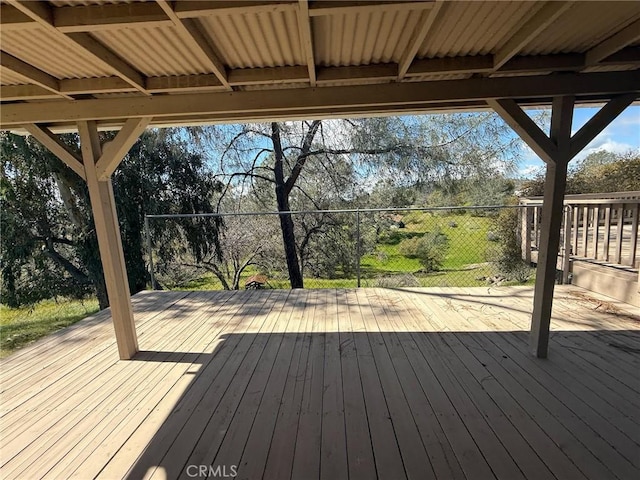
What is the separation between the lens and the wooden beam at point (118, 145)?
233 cm

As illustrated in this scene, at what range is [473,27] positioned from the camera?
1.65 m

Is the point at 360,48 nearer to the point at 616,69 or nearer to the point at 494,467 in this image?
the point at 616,69

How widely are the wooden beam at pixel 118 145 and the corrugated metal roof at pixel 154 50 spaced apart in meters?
0.39

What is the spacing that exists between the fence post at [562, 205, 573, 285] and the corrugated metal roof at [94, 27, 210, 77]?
4224mm

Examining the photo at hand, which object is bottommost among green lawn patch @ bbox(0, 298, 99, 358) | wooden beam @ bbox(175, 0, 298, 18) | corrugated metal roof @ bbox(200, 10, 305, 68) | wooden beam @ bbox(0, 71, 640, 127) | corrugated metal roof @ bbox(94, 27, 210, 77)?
green lawn patch @ bbox(0, 298, 99, 358)

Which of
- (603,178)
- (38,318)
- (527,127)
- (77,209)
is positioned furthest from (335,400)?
(603,178)

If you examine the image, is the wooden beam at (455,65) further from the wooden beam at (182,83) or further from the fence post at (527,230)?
the fence post at (527,230)

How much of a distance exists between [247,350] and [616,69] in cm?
335

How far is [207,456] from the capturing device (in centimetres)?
156

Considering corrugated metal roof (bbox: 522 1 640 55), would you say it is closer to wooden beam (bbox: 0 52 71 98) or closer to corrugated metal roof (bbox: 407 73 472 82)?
corrugated metal roof (bbox: 407 73 472 82)

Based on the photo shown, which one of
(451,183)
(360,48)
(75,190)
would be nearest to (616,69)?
(360,48)

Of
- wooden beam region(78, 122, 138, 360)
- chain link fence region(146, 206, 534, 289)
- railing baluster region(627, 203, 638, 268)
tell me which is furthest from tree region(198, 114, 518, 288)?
wooden beam region(78, 122, 138, 360)

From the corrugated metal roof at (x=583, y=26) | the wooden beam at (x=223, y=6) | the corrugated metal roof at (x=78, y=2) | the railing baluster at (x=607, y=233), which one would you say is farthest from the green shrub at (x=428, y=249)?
the corrugated metal roof at (x=78, y=2)

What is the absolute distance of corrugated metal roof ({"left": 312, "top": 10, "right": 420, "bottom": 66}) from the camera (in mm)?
1532
